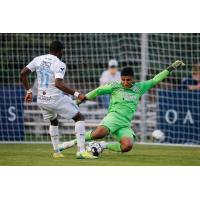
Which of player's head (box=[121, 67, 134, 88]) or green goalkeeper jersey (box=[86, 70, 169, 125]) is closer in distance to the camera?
player's head (box=[121, 67, 134, 88])

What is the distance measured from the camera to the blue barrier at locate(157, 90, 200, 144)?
21.5 meters

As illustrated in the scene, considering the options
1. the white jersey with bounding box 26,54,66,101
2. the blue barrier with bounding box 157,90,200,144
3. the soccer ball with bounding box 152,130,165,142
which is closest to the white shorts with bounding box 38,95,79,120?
the white jersey with bounding box 26,54,66,101

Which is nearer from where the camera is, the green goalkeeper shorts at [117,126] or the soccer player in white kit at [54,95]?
the soccer player in white kit at [54,95]

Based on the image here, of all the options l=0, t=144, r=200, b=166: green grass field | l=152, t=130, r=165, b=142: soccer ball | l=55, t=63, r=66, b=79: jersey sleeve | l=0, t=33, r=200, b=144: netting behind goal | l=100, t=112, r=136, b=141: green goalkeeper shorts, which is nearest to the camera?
l=0, t=144, r=200, b=166: green grass field

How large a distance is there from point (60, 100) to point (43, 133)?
7853 mm

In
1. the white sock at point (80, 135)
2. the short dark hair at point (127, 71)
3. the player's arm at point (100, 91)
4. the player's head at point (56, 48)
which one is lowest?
the white sock at point (80, 135)

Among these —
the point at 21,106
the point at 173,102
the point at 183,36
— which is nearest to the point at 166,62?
the point at 183,36

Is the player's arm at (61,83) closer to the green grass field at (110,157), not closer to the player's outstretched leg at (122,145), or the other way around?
the green grass field at (110,157)

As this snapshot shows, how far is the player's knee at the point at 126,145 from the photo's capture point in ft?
51.4

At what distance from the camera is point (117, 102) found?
15984mm

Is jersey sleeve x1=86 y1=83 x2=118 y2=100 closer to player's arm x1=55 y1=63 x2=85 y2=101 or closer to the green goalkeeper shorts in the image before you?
the green goalkeeper shorts

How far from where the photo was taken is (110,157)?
16312 millimetres

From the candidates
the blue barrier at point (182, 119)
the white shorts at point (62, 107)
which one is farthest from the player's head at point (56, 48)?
the blue barrier at point (182, 119)

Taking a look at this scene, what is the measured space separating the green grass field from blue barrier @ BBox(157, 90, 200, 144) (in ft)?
5.98
